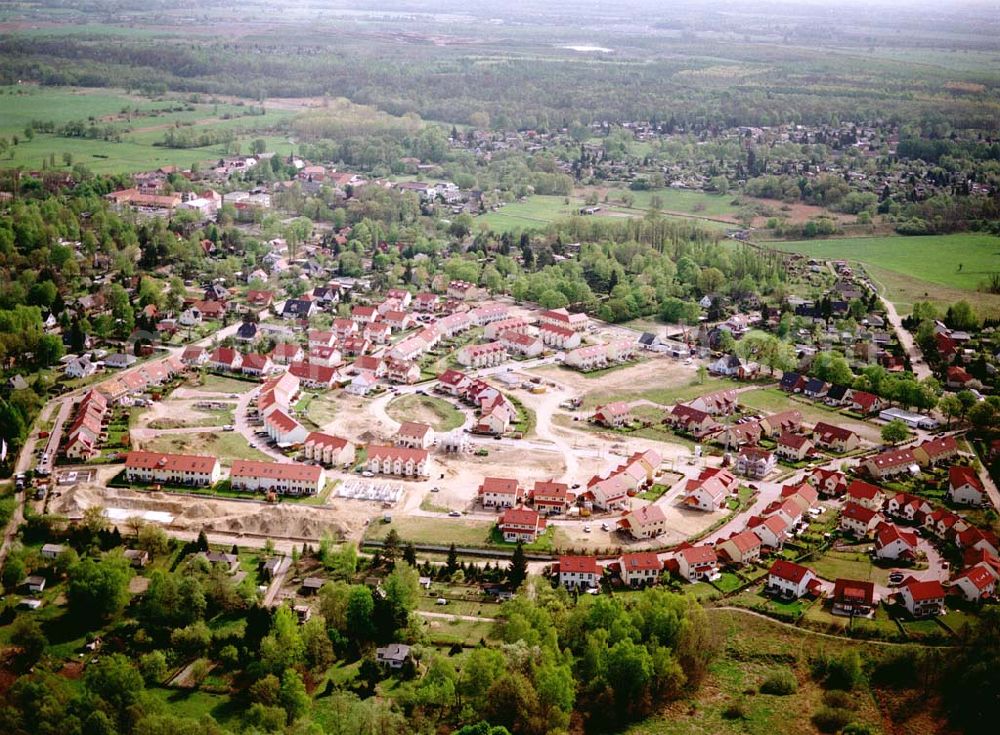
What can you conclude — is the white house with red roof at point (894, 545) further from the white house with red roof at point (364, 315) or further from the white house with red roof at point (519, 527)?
Answer: the white house with red roof at point (364, 315)

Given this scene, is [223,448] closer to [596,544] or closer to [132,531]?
[132,531]

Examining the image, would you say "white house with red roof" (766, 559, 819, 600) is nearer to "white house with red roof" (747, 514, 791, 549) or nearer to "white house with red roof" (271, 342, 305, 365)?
"white house with red roof" (747, 514, 791, 549)

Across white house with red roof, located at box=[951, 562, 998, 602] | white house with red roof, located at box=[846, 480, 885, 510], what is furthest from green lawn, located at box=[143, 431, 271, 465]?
white house with red roof, located at box=[951, 562, 998, 602]

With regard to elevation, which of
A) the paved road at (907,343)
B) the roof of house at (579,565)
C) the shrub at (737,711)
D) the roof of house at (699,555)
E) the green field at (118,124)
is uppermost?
the green field at (118,124)

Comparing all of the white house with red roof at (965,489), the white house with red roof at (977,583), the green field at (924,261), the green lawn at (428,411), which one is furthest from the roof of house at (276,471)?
the green field at (924,261)

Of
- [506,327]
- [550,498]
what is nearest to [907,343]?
[506,327]

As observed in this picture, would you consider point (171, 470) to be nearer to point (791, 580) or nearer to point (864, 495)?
point (791, 580)
